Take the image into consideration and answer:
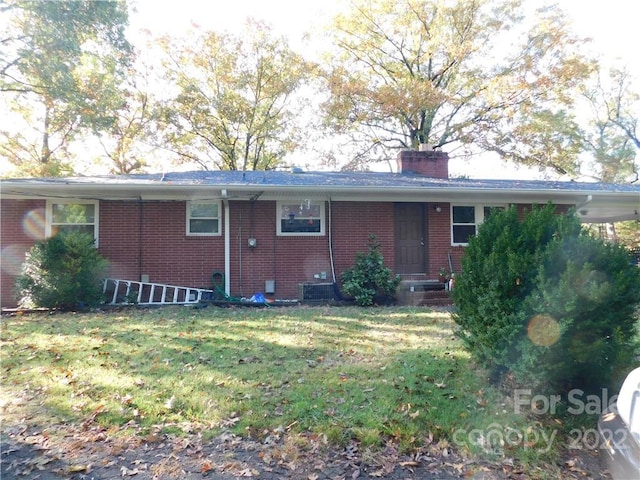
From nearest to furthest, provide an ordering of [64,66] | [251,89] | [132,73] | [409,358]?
[409,358]
[64,66]
[132,73]
[251,89]

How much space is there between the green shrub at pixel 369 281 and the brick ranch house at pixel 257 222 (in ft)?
1.59

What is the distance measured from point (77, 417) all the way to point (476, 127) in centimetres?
2281

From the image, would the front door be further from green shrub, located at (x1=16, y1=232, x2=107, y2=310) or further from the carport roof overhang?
green shrub, located at (x1=16, y1=232, x2=107, y2=310)

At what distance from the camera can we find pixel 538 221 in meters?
4.24

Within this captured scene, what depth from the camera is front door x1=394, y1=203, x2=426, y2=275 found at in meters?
11.4

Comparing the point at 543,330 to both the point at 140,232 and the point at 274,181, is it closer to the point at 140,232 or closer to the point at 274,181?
the point at 274,181

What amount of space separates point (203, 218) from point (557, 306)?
8611 millimetres

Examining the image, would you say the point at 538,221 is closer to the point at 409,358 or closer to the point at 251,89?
the point at 409,358

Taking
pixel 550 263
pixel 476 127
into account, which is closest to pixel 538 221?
pixel 550 263

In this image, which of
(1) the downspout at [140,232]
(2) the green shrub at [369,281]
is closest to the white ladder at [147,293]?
(1) the downspout at [140,232]

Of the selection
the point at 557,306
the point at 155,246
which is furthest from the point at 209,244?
the point at 557,306

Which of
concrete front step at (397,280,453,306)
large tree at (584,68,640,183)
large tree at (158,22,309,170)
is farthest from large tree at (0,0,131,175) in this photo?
large tree at (584,68,640,183)

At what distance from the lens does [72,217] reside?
34.0 ft

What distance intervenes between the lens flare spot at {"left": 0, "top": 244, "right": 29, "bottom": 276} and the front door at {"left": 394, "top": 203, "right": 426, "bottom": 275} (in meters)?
8.85
